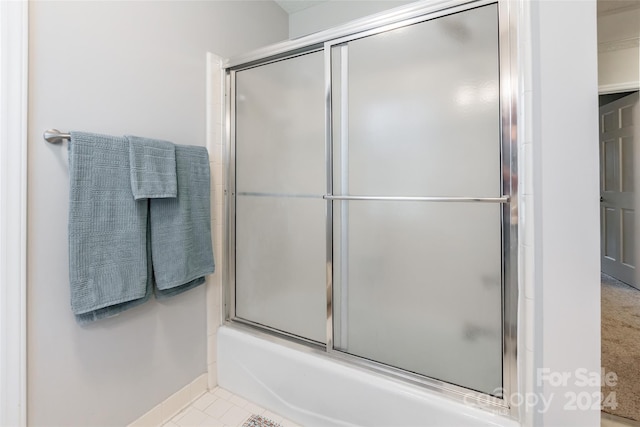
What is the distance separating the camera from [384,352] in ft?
3.92

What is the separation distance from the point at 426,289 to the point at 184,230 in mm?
1055

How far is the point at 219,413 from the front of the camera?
1.37m

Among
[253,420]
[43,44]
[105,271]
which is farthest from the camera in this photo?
[253,420]

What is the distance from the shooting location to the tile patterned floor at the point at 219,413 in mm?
1312

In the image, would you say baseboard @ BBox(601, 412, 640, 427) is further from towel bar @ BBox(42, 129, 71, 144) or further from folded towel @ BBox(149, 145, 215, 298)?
towel bar @ BBox(42, 129, 71, 144)

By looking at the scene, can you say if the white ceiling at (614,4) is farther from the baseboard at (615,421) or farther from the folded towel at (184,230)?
the folded towel at (184,230)

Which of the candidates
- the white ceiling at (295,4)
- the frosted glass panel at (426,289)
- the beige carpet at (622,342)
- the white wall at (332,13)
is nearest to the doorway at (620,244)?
the beige carpet at (622,342)

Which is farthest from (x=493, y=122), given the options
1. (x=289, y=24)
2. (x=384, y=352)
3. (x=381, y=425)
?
(x=289, y=24)

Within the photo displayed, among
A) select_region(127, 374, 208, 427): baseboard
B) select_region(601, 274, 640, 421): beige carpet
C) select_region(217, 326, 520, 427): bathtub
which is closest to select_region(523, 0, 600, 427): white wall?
select_region(217, 326, 520, 427): bathtub

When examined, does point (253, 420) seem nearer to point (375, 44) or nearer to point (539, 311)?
point (539, 311)

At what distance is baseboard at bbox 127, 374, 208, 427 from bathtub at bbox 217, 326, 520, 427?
0.36ft

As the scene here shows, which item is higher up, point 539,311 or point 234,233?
point 234,233

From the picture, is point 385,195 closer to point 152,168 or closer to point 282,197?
point 282,197

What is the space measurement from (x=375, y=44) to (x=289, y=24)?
1.23 metres
